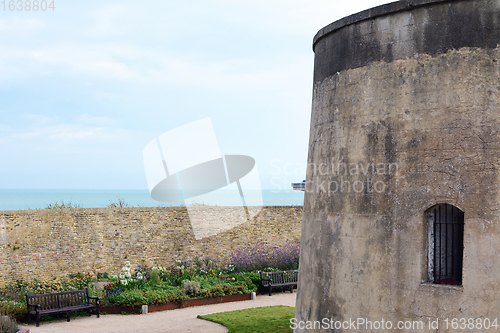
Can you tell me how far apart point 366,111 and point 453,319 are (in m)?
3.04

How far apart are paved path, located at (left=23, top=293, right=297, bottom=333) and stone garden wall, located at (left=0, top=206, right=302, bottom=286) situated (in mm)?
2702

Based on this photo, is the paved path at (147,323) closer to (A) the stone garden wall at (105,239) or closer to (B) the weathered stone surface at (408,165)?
(A) the stone garden wall at (105,239)

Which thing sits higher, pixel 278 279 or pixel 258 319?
pixel 278 279

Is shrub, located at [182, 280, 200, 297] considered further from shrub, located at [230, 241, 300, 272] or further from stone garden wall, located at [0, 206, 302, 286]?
shrub, located at [230, 241, 300, 272]


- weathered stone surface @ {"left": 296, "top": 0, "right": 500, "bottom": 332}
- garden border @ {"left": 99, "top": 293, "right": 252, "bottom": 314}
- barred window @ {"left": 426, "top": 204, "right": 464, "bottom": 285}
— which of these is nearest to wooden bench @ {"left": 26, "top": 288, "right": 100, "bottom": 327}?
garden border @ {"left": 99, "top": 293, "right": 252, "bottom": 314}

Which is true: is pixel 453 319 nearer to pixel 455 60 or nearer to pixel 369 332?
pixel 369 332

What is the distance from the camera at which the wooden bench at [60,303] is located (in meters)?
11.1

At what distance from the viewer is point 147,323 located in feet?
36.6

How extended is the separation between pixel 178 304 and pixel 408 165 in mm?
9120

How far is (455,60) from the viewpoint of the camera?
5.89m

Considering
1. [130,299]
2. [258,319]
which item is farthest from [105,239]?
[258,319]

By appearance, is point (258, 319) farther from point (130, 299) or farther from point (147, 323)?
point (130, 299)

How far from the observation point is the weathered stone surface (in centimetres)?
568

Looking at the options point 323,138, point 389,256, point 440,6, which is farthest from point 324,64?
point 389,256
